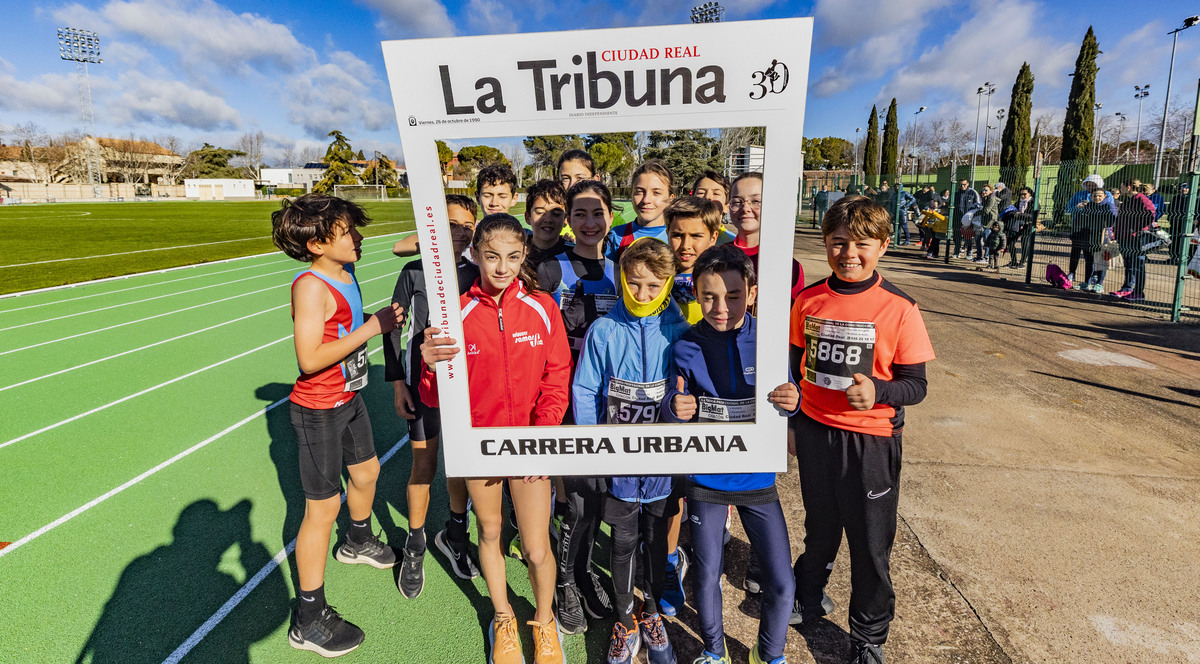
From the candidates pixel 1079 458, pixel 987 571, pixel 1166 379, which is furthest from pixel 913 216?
pixel 987 571

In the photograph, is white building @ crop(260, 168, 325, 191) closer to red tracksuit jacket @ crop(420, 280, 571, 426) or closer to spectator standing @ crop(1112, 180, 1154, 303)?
spectator standing @ crop(1112, 180, 1154, 303)

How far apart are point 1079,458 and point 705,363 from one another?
416 centimetres

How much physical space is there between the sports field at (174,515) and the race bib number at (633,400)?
1.10 m

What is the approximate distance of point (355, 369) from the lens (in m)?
2.97

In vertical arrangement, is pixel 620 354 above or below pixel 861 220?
below

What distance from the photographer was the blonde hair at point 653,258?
7.65ft

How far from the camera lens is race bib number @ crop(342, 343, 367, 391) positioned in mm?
2920

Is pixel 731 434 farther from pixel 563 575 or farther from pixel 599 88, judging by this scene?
pixel 563 575

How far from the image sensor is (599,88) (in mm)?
1800

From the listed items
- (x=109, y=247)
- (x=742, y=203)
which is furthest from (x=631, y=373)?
(x=109, y=247)

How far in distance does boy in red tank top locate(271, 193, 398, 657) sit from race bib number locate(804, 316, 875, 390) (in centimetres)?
191

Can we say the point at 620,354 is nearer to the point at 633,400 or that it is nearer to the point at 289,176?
the point at 633,400

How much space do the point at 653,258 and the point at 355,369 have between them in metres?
1.65

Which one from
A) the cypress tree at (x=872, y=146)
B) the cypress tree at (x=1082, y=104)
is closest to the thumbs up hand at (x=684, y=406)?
the cypress tree at (x=1082, y=104)
